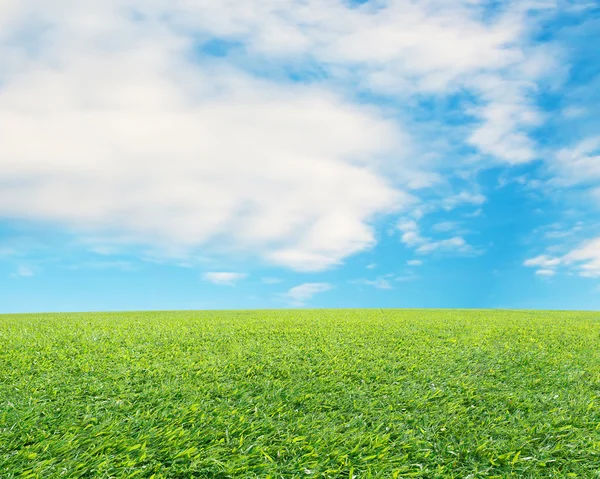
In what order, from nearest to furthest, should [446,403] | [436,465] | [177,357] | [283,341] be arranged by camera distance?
[436,465] → [446,403] → [177,357] → [283,341]

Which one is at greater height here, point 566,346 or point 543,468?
point 566,346

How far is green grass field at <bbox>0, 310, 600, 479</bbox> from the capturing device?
2.69 metres

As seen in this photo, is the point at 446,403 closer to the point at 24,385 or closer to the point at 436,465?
the point at 436,465

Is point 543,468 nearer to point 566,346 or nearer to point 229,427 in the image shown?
point 229,427

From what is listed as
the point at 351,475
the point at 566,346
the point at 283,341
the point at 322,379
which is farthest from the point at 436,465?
the point at 566,346

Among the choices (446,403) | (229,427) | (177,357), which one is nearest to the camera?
(229,427)

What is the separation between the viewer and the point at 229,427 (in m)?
3.00

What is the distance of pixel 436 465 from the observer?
9.23 feet

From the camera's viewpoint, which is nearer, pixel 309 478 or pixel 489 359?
pixel 309 478

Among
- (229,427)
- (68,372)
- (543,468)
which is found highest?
(68,372)

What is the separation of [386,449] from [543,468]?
0.99 metres

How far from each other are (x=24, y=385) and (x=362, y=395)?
2.66m

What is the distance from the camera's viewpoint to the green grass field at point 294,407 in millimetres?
2691

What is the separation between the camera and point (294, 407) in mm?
3365
